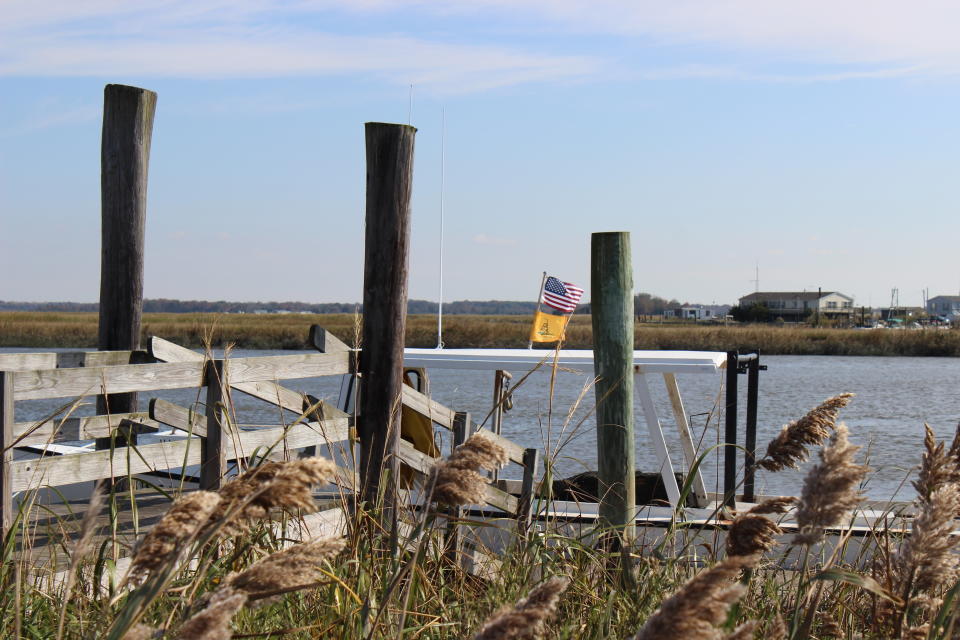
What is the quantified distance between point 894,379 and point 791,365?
21.3 feet

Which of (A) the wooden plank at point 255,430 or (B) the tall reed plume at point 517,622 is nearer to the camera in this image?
(B) the tall reed plume at point 517,622

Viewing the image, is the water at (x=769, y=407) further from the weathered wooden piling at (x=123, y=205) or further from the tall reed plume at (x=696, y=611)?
the tall reed plume at (x=696, y=611)

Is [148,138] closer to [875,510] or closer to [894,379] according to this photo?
[875,510]

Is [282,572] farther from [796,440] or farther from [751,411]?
[751,411]

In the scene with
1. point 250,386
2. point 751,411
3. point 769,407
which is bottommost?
point 769,407

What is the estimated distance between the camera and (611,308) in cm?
502

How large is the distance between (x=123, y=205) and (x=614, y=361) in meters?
3.28

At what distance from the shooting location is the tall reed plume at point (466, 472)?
1.45m

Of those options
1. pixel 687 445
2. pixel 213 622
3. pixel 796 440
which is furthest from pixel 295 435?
pixel 213 622

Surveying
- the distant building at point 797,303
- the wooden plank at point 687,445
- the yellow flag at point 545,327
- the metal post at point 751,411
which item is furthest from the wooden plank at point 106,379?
the distant building at point 797,303

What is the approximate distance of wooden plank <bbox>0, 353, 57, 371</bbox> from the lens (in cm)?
536

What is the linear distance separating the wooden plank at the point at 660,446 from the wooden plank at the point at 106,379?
3310 millimetres

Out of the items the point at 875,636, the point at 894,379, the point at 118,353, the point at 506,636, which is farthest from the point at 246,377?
the point at 894,379

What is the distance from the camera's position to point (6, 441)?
3941mm
